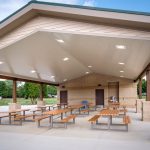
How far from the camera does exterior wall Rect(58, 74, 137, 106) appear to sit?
66.3 feet

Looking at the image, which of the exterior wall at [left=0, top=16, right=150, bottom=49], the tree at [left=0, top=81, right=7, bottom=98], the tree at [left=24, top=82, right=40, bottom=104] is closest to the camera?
the exterior wall at [left=0, top=16, right=150, bottom=49]

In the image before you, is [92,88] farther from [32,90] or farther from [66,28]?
[66,28]

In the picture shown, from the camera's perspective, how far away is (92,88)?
2145cm

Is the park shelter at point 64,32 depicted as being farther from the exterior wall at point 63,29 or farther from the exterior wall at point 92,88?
the exterior wall at point 92,88

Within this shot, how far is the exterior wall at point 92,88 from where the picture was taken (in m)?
20.2

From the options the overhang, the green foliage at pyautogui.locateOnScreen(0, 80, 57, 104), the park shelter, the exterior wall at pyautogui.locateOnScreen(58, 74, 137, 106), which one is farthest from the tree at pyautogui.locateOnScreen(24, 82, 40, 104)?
the overhang

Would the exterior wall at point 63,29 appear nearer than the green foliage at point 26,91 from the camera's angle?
Yes

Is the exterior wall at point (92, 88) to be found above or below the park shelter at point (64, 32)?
below

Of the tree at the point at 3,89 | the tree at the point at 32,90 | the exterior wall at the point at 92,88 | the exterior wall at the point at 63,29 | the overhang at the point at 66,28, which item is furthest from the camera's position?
the tree at the point at 3,89

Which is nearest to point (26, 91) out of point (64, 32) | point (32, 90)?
point (32, 90)

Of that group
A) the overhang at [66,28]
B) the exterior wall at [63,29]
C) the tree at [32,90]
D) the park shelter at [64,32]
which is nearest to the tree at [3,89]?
the tree at [32,90]

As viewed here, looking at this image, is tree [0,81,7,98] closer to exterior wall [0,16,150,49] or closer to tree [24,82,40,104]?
tree [24,82,40,104]

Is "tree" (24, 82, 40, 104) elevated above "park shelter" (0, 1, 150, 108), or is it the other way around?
"park shelter" (0, 1, 150, 108)

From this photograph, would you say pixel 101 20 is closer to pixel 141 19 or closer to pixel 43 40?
pixel 141 19
